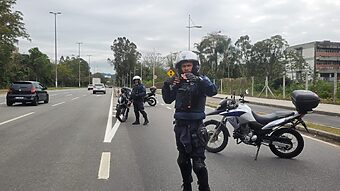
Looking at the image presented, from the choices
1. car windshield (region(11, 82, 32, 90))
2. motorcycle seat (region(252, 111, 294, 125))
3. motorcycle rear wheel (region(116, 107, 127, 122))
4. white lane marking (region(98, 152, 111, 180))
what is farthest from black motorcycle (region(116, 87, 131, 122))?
car windshield (region(11, 82, 32, 90))

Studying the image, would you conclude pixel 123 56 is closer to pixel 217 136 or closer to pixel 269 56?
pixel 269 56

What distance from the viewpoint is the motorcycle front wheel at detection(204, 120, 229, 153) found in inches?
314

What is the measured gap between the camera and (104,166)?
668 cm

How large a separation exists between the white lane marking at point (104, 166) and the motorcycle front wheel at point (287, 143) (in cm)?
325

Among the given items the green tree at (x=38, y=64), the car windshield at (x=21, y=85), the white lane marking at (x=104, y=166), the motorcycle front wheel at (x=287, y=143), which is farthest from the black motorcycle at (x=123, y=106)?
the green tree at (x=38, y=64)

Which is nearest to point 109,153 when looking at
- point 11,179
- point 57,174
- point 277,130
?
point 57,174

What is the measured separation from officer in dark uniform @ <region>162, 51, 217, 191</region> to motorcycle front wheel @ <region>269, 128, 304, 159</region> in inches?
138

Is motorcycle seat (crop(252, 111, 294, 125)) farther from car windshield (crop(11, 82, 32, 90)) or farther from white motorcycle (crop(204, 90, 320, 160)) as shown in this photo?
car windshield (crop(11, 82, 32, 90))

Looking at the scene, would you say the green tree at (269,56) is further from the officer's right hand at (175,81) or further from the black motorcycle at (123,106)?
the officer's right hand at (175,81)

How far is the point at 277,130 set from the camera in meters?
7.62

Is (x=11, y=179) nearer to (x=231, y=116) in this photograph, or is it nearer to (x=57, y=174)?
(x=57, y=174)

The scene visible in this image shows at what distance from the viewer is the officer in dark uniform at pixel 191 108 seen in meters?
4.45

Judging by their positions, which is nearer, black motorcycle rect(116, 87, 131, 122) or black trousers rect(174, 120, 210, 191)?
black trousers rect(174, 120, 210, 191)

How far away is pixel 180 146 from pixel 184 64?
981 millimetres
